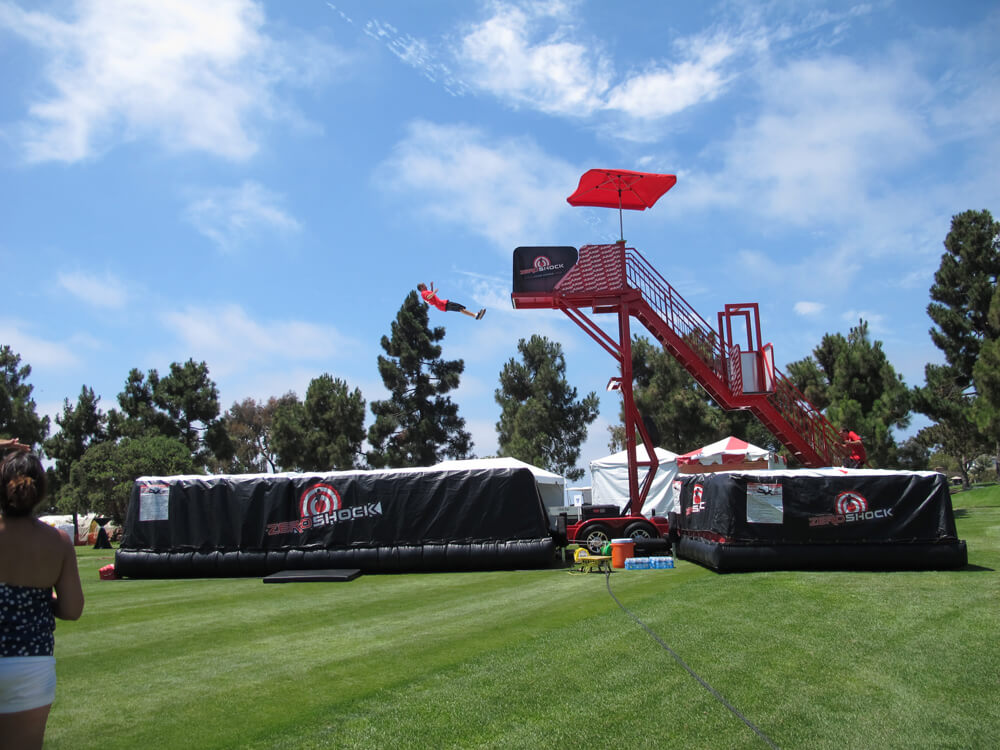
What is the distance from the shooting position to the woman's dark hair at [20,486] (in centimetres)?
306

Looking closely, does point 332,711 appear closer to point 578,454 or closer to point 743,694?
point 743,694

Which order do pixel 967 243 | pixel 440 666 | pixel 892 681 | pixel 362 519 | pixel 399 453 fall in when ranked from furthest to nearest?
1. pixel 399 453
2. pixel 967 243
3. pixel 362 519
4. pixel 440 666
5. pixel 892 681

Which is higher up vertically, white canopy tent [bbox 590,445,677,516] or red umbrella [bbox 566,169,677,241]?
red umbrella [bbox 566,169,677,241]

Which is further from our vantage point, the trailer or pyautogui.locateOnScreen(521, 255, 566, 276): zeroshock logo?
pyautogui.locateOnScreen(521, 255, 566, 276): zeroshock logo

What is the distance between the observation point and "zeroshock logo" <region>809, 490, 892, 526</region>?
38.9 ft

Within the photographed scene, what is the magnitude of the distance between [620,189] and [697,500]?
8.77 meters

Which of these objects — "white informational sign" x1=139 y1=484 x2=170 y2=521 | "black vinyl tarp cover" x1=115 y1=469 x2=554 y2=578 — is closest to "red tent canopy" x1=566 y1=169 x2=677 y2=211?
"black vinyl tarp cover" x1=115 y1=469 x2=554 y2=578

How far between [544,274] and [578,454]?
81.7ft

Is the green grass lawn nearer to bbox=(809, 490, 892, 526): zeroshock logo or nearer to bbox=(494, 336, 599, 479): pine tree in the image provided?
bbox=(809, 490, 892, 526): zeroshock logo

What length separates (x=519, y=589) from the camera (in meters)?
11.4

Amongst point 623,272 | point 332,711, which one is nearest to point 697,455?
point 623,272

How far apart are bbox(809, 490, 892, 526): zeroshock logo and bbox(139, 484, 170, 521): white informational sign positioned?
43.1 ft

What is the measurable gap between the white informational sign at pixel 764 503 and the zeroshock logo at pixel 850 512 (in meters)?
0.56

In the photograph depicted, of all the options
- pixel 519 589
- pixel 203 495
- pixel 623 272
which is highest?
pixel 623 272
